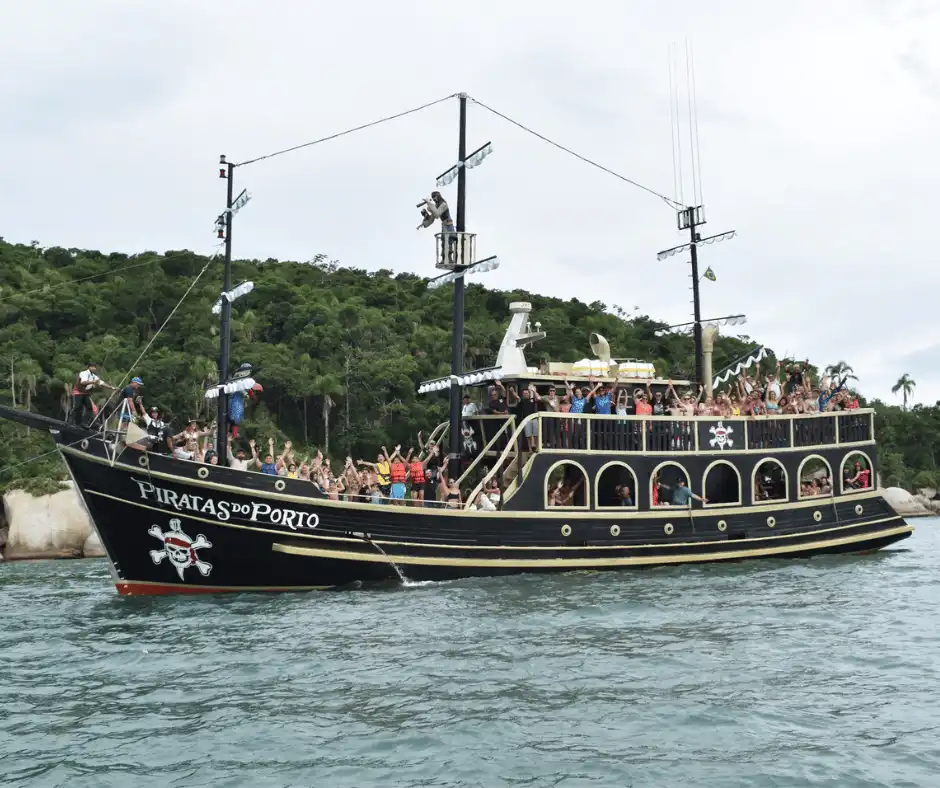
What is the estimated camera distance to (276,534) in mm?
17266

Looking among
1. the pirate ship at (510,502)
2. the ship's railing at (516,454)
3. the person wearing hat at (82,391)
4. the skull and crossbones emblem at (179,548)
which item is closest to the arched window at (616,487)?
the pirate ship at (510,502)

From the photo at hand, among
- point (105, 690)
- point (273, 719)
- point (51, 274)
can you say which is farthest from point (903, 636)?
point (51, 274)

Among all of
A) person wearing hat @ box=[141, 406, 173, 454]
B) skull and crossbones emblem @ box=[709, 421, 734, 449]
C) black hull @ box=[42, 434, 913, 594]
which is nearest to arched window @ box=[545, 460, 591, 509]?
black hull @ box=[42, 434, 913, 594]

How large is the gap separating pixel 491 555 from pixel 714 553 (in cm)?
490

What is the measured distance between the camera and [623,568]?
20.4 m

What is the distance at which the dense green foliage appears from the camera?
51.2 meters

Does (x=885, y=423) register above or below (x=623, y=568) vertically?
above

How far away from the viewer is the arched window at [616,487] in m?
20.7

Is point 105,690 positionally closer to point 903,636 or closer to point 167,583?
point 167,583

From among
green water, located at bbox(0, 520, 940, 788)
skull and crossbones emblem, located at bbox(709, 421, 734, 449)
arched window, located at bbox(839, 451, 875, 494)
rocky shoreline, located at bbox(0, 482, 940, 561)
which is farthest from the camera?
rocky shoreline, located at bbox(0, 482, 940, 561)

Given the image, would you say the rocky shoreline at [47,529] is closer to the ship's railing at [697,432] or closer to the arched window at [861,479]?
the arched window at [861,479]

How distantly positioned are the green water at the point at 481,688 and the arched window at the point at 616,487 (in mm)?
3016

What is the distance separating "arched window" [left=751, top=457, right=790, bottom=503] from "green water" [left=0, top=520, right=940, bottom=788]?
14.0 ft

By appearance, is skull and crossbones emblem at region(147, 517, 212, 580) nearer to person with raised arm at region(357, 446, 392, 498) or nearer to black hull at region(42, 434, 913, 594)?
black hull at region(42, 434, 913, 594)
